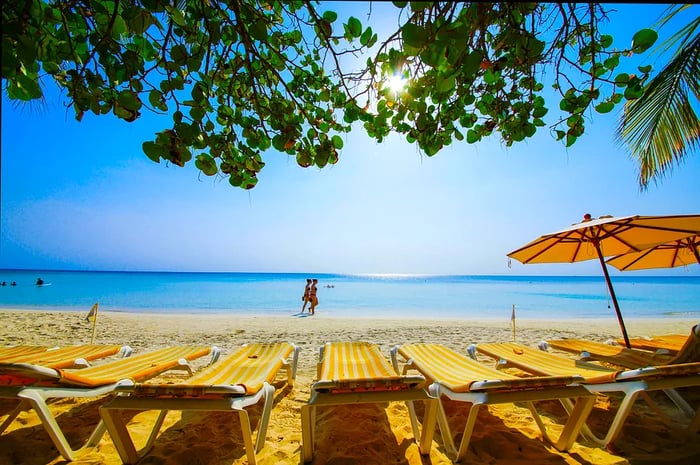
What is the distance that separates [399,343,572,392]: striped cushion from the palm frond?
16.5ft

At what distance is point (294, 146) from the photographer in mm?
1936

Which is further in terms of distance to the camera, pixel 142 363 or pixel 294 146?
pixel 142 363

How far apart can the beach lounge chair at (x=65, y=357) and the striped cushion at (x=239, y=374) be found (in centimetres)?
132

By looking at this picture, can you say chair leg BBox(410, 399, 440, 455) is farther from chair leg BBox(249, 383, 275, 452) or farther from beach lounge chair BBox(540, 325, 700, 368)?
beach lounge chair BBox(540, 325, 700, 368)

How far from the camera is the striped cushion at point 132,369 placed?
2.33 meters

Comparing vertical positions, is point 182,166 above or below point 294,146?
below

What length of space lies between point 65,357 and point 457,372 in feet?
12.8

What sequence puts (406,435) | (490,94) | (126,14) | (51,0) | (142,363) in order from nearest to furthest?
(126,14), (51,0), (490,94), (406,435), (142,363)

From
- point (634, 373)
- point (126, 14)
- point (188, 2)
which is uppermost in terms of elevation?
point (188, 2)

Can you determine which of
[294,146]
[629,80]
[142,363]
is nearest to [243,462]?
[142,363]

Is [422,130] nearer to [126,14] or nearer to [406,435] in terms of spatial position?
[126,14]

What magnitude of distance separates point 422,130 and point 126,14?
1.53m

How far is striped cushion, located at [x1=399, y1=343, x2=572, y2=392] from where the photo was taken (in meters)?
2.22

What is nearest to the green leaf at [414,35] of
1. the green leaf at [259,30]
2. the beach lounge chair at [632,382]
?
the green leaf at [259,30]
